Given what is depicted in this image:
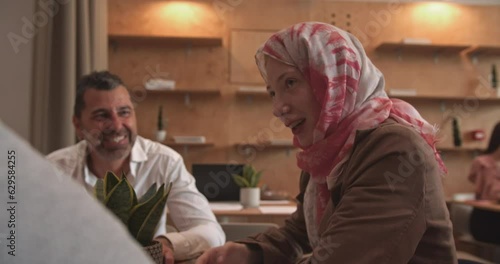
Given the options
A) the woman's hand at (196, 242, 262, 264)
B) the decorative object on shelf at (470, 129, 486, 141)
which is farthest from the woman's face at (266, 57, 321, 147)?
the decorative object on shelf at (470, 129, 486, 141)

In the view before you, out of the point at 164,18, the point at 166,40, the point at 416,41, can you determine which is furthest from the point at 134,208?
the point at 416,41

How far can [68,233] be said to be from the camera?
26cm

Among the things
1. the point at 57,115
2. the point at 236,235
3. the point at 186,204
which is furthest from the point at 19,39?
the point at 236,235

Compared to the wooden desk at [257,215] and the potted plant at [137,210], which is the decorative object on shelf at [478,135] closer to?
the wooden desk at [257,215]

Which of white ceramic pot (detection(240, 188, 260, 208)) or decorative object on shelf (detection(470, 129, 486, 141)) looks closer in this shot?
white ceramic pot (detection(240, 188, 260, 208))

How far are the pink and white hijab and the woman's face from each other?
0.05ft

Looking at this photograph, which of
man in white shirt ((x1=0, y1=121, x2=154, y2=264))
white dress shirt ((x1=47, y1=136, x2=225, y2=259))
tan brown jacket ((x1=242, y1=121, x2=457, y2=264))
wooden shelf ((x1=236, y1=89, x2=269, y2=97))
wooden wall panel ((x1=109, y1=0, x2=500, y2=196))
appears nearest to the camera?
man in white shirt ((x1=0, y1=121, x2=154, y2=264))

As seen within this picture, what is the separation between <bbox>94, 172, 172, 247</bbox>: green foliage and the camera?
0.84 meters

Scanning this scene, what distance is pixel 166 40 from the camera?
16.0ft

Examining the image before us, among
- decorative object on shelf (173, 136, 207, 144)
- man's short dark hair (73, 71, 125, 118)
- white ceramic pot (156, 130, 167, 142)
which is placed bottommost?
decorative object on shelf (173, 136, 207, 144)

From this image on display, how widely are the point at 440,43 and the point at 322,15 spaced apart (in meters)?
1.42

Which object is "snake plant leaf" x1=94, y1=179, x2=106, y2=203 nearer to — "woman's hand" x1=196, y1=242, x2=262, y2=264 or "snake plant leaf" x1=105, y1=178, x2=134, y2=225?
"snake plant leaf" x1=105, y1=178, x2=134, y2=225

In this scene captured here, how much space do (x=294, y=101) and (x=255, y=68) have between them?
398cm

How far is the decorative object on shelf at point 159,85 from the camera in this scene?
4.71m
